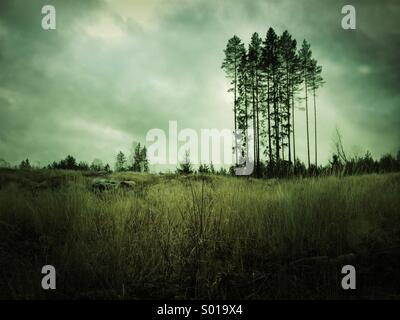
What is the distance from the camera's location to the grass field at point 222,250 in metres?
2.55

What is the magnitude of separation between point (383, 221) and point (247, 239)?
5.97 feet

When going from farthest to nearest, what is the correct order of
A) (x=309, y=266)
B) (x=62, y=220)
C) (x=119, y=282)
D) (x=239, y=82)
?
(x=239, y=82)
(x=62, y=220)
(x=309, y=266)
(x=119, y=282)

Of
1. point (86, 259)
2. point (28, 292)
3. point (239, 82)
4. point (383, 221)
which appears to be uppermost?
point (239, 82)

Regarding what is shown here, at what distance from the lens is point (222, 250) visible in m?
3.16

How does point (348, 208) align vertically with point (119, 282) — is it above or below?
above

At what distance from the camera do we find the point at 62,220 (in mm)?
4438

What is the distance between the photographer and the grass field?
2.55 m

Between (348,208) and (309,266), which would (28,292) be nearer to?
(309,266)

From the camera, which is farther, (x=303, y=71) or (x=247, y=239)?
(x=303, y=71)

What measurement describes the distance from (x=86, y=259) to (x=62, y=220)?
1.84 meters
